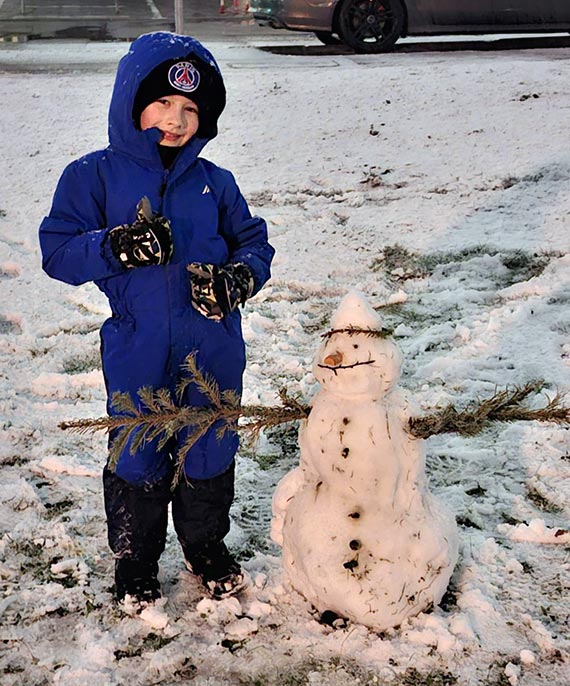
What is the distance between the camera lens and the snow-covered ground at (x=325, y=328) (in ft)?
8.43

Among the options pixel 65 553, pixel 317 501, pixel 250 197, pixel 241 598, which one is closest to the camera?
pixel 317 501

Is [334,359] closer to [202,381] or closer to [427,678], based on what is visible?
[202,381]

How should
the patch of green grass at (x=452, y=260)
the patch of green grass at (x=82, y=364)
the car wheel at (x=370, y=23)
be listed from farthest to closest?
the car wheel at (x=370, y=23)
the patch of green grass at (x=452, y=260)
the patch of green grass at (x=82, y=364)

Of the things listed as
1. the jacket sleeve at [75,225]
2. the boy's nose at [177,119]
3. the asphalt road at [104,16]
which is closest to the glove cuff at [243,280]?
the jacket sleeve at [75,225]

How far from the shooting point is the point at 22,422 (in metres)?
3.89

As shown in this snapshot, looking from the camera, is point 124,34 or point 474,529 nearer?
point 474,529

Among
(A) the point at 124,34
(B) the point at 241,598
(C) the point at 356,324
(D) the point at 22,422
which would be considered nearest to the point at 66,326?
(D) the point at 22,422

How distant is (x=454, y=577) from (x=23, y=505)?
61.3 inches

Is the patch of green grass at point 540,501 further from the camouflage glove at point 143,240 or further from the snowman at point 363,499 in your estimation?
the camouflage glove at point 143,240

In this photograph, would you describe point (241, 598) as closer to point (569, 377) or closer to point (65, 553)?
point (65, 553)

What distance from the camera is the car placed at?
34.6ft

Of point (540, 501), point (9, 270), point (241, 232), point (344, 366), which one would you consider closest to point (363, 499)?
point (344, 366)

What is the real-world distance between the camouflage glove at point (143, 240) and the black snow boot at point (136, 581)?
0.96 meters

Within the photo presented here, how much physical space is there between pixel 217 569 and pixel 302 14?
9177 mm
